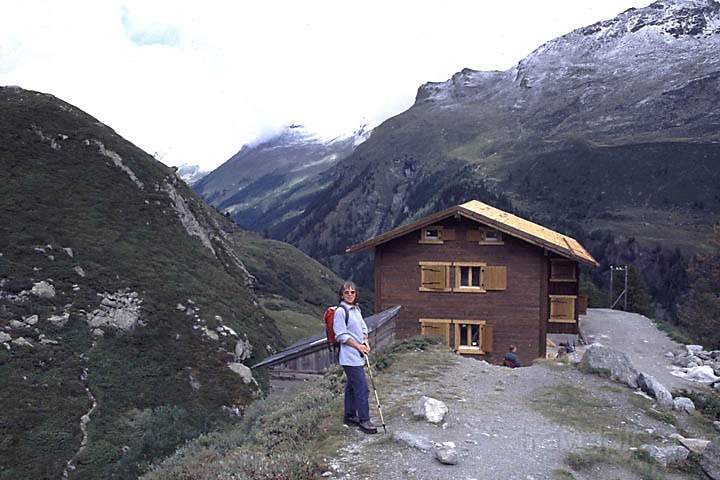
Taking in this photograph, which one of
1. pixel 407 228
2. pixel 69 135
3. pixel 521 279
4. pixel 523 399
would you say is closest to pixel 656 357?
pixel 521 279

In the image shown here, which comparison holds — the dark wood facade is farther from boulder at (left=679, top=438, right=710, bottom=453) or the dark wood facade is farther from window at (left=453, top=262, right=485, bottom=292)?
boulder at (left=679, top=438, right=710, bottom=453)

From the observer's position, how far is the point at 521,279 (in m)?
34.7

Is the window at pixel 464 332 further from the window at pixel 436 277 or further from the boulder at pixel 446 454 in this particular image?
the boulder at pixel 446 454

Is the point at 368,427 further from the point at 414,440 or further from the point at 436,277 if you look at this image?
the point at 436,277

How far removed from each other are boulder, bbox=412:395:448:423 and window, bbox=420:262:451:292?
21.5 metres

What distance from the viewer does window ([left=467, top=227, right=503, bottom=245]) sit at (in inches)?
1384

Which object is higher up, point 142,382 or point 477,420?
point 477,420

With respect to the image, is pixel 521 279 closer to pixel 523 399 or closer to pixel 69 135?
pixel 523 399

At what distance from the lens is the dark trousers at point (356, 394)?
12.2m

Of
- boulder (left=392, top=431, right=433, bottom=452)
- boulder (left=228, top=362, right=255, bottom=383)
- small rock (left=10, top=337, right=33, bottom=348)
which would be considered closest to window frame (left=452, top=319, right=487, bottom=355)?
boulder (left=228, top=362, right=255, bottom=383)

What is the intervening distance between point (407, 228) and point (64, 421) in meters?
23.2

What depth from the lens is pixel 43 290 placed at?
4269 cm

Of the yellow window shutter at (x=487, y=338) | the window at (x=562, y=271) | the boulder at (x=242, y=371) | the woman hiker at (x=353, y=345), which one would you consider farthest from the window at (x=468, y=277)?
the woman hiker at (x=353, y=345)

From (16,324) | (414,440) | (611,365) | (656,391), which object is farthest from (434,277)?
(16,324)
